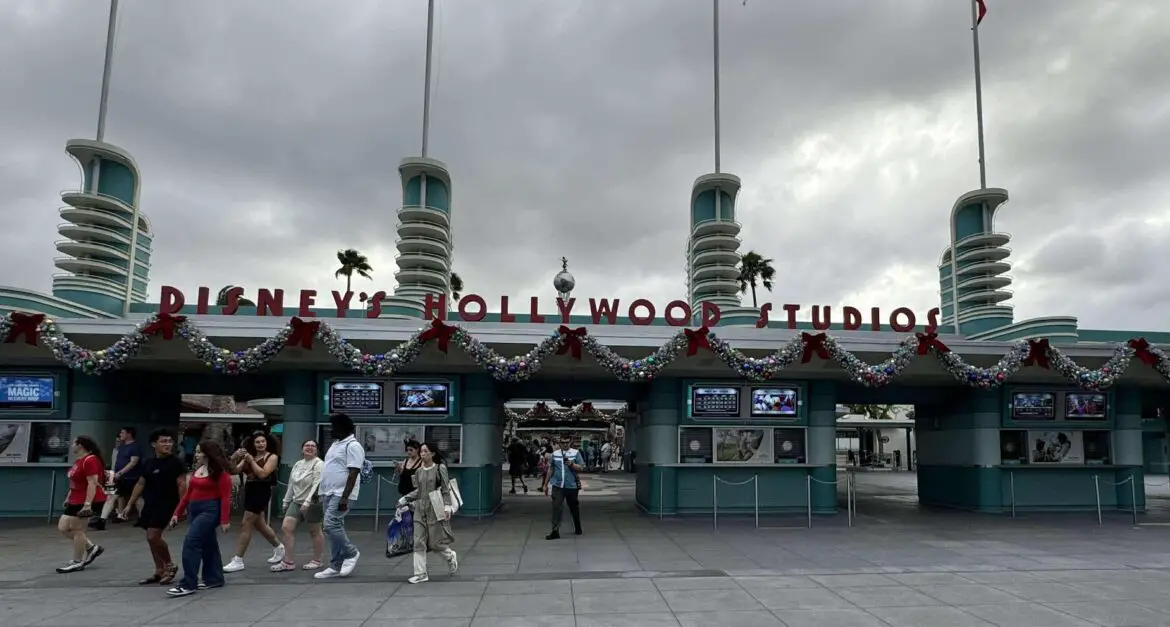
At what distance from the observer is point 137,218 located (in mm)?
18922

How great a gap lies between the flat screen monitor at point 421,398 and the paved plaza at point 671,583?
2657mm

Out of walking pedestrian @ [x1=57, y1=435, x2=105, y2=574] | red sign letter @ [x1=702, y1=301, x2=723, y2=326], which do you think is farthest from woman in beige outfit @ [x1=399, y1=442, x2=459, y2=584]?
red sign letter @ [x1=702, y1=301, x2=723, y2=326]

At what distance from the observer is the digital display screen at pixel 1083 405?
1755cm

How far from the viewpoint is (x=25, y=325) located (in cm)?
1373

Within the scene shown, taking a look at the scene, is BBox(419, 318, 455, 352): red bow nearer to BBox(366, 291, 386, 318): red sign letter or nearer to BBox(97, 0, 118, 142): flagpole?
BBox(366, 291, 386, 318): red sign letter

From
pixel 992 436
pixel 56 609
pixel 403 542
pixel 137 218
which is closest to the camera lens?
pixel 56 609

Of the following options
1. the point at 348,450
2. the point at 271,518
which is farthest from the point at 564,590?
the point at 271,518

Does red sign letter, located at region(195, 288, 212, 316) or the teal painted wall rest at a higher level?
the teal painted wall

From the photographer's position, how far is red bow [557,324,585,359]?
14367 mm

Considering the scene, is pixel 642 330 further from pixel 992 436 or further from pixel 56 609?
pixel 56 609

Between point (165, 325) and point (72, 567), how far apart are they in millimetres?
4851

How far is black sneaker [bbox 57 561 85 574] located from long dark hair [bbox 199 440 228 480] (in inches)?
118

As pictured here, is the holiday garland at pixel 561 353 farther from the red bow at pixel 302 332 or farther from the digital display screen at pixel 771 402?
the digital display screen at pixel 771 402

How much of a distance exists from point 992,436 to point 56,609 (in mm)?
17498
